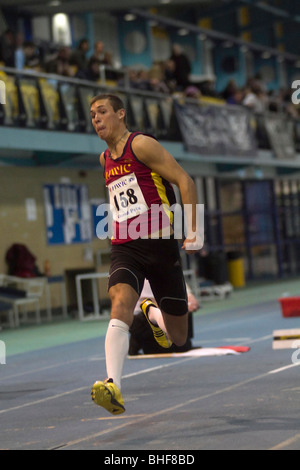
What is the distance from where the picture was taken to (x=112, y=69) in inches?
838

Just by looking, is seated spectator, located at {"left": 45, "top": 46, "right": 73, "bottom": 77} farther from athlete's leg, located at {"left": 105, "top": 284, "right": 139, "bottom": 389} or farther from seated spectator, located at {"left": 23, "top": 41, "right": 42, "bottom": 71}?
athlete's leg, located at {"left": 105, "top": 284, "right": 139, "bottom": 389}

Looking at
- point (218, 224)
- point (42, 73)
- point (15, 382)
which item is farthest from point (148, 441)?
point (218, 224)

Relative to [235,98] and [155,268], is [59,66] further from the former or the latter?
[155,268]

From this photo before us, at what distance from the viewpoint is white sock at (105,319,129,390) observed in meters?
5.78

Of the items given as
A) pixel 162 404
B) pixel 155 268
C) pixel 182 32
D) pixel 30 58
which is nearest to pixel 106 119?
pixel 155 268

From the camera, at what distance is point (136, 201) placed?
6.25 m

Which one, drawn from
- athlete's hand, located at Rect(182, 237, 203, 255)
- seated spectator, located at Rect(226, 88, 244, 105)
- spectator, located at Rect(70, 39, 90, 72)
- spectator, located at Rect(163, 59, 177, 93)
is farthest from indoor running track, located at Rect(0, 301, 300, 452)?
seated spectator, located at Rect(226, 88, 244, 105)

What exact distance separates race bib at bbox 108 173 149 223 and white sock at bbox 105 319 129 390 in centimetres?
75

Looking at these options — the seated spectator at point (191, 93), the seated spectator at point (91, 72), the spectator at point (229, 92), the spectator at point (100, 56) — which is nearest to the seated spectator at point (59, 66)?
the seated spectator at point (91, 72)

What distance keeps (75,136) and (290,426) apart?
14.7 meters

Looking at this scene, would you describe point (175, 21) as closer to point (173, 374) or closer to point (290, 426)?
point (173, 374)

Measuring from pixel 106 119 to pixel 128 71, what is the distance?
16153mm

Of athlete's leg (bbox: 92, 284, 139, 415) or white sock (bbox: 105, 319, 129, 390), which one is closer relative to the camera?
athlete's leg (bbox: 92, 284, 139, 415)

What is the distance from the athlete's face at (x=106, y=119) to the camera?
6270 millimetres
